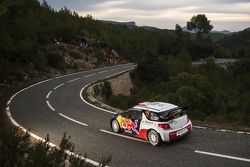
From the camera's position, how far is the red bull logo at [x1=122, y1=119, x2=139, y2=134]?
1346cm

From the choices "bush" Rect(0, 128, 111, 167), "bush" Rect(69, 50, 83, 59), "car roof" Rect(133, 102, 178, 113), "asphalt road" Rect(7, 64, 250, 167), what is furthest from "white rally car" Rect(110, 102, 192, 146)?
"bush" Rect(69, 50, 83, 59)

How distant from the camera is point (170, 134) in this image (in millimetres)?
12195

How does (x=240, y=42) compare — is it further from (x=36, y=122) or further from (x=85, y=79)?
(x=36, y=122)

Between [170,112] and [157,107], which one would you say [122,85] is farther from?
[170,112]

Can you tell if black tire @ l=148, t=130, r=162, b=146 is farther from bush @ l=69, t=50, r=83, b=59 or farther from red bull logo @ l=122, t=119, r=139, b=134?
bush @ l=69, t=50, r=83, b=59

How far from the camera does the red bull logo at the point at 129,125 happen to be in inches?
530

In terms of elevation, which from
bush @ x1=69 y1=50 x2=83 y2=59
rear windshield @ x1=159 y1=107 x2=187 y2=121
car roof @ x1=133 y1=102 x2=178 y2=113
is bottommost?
bush @ x1=69 y1=50 x2=83 y2=59

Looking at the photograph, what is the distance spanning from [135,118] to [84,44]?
45122 millimetres

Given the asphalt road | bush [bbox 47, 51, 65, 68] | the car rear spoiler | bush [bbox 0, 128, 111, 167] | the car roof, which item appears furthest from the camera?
bush [bbox 47, 51, 65, 68]

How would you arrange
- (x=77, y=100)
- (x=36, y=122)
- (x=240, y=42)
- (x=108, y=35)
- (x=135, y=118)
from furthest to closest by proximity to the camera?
1. (x=240, y=42)
2. (x=108, y=35)
3. (x=77, y=100)
4. (x=36, y=122)
5. (x=135, y=118)

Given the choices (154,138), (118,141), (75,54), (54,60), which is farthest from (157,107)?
(75,54)

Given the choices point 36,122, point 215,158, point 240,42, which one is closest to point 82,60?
point 36,122

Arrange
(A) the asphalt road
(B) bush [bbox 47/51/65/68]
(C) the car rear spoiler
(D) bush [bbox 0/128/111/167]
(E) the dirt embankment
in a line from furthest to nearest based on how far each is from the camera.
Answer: (B) bush [bbox 47/51/65/68] → (E) the dirt embankment → (C) the car rear spoiler → (A) the asphalt road → (D) bush [bbox 0/128/111/167]

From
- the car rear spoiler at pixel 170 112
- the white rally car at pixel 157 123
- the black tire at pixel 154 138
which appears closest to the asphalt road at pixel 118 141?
the black tire at pixel 154 138
